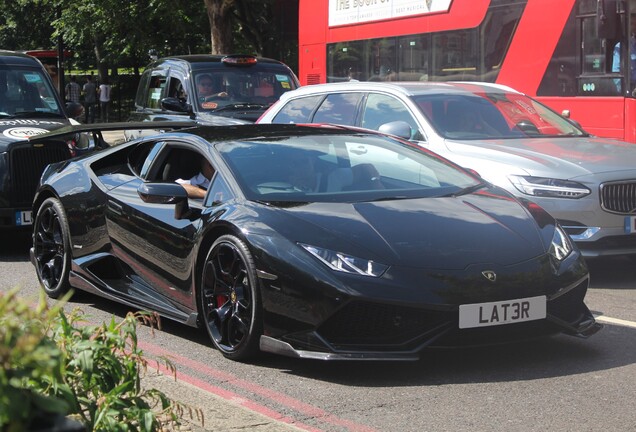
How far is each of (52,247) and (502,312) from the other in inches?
162

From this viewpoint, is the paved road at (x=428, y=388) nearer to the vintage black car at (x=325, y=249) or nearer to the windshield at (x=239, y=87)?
the vintage black car at (x=325, y=249)

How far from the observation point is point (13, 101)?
40.3 ft

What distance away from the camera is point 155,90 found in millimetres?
14945

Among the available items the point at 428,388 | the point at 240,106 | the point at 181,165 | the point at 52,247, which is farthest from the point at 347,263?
the point at 240,106

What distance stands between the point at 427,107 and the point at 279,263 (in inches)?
193

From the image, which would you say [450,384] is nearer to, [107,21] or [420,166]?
[420,166]

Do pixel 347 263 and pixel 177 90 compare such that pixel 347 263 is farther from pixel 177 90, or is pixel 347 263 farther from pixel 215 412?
pixel 177 90

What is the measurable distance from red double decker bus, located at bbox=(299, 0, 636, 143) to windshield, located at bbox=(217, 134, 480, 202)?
5688 mm

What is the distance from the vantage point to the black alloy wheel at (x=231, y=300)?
574cm

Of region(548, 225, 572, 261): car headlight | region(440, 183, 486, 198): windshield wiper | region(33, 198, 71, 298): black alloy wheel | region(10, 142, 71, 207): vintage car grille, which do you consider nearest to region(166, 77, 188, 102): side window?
region(10, 142, 71, 207): vintage car grille

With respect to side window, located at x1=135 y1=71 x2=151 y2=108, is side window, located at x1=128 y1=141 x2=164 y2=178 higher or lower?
lower

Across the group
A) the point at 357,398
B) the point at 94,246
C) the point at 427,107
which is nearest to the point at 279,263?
the point at 357,398

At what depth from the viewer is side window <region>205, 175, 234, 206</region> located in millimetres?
6328

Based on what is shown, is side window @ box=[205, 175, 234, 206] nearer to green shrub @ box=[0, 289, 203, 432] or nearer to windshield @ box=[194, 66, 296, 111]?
green shrub @ box=[0, 289, 203, 432]
